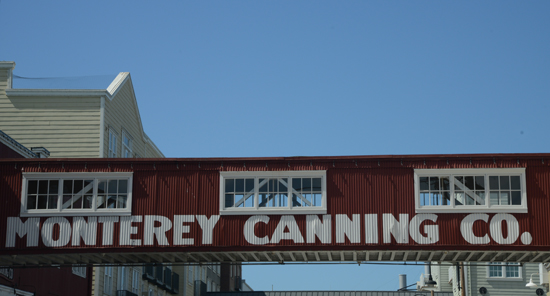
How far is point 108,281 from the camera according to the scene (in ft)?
132

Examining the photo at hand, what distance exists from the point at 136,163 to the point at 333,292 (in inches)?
1275

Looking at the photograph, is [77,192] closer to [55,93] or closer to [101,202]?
[101,202]

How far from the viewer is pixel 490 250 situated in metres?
23.7

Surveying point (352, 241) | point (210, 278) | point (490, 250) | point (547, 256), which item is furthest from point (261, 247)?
point (210, 278)

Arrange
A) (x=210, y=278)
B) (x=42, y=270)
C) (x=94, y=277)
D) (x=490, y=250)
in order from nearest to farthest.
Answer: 1. (x=490, y=250)
2. (x=42, y=270)
3. (x=94, y=277)
4. (x=210, y=278)

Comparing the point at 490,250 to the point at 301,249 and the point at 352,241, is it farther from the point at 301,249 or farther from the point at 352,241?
the point at 301,249

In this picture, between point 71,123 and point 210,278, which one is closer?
point 71,123

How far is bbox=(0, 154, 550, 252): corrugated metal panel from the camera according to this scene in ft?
78.2

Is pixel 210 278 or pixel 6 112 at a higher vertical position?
pixel 6 112

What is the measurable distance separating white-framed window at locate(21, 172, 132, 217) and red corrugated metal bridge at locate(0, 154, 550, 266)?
3cm

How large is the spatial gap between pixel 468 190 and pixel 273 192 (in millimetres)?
5934

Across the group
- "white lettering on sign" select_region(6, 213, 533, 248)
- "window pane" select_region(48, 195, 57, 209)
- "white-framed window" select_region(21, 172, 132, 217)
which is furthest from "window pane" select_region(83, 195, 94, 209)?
"window pane" select_region(48, 195, 57, 209)

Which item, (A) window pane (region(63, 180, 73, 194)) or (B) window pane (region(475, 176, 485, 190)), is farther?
(A) window pane (region(63, 180, 73, 194))

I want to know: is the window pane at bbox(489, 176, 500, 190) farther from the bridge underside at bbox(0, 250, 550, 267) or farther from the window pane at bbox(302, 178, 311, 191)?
the window pane at bbox(302, 178, 311, 191)
